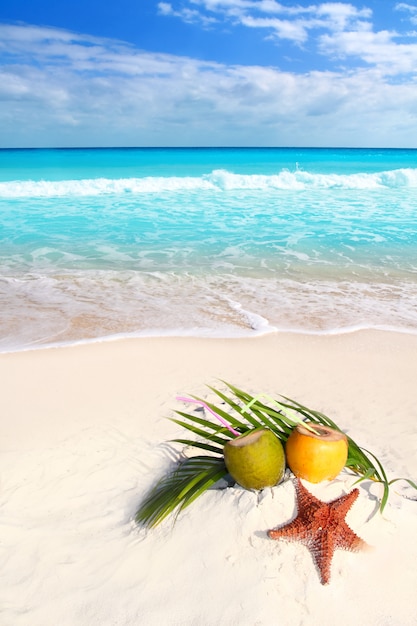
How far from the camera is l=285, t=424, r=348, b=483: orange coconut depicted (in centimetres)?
211

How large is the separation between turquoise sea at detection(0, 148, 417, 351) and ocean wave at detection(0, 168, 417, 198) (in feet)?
13.2

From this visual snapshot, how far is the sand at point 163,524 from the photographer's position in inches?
76.1

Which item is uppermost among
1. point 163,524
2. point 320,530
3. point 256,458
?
point 256,458

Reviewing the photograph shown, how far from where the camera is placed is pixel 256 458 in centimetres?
209

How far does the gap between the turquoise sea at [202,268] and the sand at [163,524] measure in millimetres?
1665

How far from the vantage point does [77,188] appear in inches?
980

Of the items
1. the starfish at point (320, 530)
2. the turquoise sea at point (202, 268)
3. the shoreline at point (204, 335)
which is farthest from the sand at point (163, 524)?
the turquoise sea at point (202, 268)

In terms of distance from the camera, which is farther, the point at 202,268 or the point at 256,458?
the point at 202,268

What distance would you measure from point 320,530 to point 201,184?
26.7m

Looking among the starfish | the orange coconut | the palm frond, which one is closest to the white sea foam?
the palm frond

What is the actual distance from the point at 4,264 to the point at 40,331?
437cm

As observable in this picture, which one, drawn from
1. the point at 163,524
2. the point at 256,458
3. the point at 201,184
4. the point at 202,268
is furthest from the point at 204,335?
the point at 201,184

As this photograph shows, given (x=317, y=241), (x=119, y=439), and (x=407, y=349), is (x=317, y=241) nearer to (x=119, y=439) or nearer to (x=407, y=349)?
(x=407, y=349)

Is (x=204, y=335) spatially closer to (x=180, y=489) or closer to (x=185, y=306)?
(x=185, y=306)
